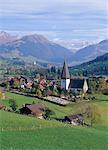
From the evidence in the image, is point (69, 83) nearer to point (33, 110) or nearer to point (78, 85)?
point (78, 85)

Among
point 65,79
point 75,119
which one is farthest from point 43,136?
point 65,79

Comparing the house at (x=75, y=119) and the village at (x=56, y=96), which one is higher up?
the village at (x=56, y=96)

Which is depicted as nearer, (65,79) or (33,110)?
(33,110)

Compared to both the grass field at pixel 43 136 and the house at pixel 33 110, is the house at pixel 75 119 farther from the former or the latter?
the grass field at pixel 43 136

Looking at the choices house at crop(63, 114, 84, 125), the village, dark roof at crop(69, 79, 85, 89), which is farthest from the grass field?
dark roof at crop(69, 79, 85, 89)

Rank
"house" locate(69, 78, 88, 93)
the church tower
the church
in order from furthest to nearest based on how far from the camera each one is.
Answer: "house" locate(69, 78, 88, 93)
the church
the church tower

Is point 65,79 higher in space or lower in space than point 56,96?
higher

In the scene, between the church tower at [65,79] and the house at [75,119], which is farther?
the church tower at [65,79]

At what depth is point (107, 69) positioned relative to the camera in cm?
18425

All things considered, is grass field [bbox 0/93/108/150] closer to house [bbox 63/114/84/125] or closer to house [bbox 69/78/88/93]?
house [bbox 63/114/84/125]

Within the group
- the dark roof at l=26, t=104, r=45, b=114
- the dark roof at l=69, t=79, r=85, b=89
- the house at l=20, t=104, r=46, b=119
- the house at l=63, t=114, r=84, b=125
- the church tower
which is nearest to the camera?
the house at l=63, t=114, r=84, b=125

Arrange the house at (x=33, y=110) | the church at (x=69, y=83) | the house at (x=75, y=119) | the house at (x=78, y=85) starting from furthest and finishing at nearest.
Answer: the house at (x=78, y=85) → the church at (x=69, y=83) → the house at (x=33, y=110) → the house at (x=75, y=119)

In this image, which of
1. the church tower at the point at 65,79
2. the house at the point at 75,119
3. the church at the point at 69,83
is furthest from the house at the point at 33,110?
the church tower at the point at 65,79

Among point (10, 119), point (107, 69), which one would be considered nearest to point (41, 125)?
point (10, 119)
